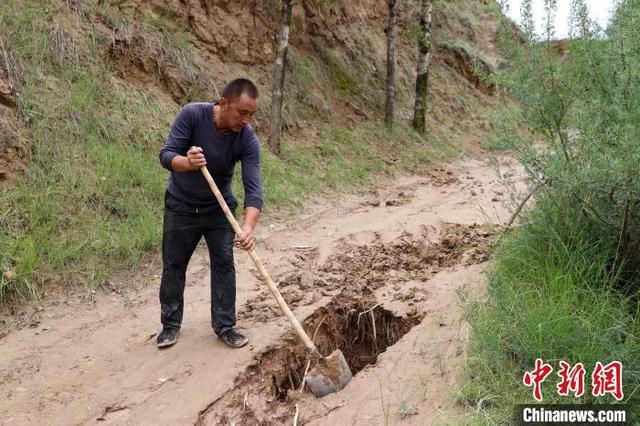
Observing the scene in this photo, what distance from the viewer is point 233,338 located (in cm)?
368

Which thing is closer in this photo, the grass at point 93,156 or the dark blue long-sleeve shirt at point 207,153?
the dark blue long-sleeve shirt at point 207,153

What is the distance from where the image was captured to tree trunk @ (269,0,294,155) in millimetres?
8117

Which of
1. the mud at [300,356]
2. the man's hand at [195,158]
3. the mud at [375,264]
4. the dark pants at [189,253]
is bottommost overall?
the mud at [300,356]

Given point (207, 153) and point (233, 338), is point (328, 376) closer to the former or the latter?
point (233, 338)

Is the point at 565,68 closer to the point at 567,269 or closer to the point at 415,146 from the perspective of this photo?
the point at 567,269

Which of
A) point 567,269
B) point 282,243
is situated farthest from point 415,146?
point 567,269

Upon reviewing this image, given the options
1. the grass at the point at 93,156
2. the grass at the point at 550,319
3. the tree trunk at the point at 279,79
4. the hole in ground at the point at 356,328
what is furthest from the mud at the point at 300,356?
the tree trunk at the point at 279,79

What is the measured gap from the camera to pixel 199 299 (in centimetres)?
450

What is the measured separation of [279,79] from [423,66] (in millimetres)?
4124

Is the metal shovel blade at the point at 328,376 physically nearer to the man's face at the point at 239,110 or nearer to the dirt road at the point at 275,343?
the dirt road at the point at 275,343

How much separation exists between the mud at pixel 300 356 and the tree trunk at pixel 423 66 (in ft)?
25.8

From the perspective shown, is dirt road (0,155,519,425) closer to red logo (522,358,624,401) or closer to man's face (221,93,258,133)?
red logo (522,358,624,401)

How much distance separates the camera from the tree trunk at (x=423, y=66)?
10.8 metres

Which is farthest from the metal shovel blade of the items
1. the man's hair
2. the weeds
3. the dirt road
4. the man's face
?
the man's hair
